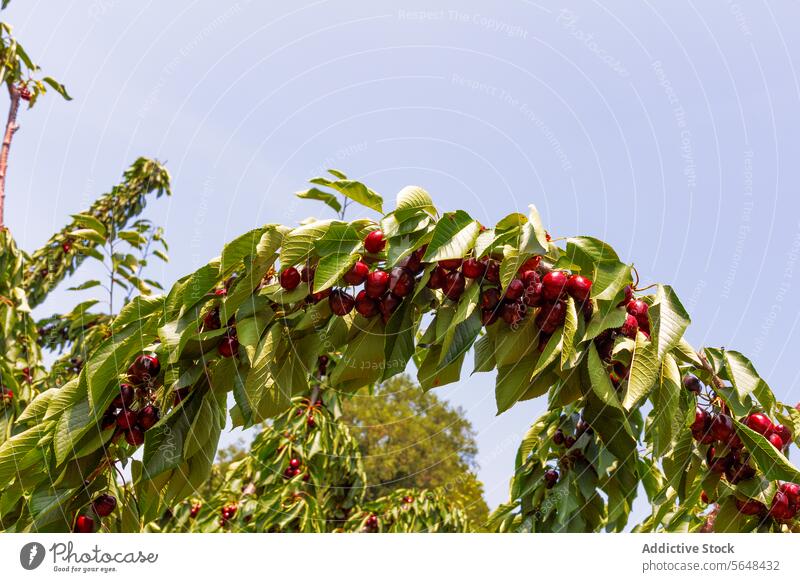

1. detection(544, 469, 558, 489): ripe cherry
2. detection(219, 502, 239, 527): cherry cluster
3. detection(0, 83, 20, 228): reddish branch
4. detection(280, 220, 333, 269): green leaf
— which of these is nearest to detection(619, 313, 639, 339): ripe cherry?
detection(280, 220, 333, 269): green leaf

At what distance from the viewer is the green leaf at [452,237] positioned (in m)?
1.52

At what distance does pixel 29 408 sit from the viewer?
2006 mm

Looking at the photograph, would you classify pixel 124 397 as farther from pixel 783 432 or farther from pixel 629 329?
pixel 783 432

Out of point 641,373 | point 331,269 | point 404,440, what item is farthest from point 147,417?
point 404,440

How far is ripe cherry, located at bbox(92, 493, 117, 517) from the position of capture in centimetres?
185

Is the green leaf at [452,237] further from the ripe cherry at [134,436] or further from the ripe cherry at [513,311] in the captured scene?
the ripe cherry at [134,436]

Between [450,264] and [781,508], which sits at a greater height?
[450,264]

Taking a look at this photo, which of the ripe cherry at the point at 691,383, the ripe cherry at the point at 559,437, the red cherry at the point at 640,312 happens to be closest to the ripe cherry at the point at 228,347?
the red cherry at the point at 640,312

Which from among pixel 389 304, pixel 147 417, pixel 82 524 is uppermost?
pixel 389 304

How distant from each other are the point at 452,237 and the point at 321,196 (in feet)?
1.80

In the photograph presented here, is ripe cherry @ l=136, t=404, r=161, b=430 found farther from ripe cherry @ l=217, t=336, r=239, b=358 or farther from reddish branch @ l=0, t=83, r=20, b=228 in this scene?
reddish branch @ l=0, t=83, r=20, b=228

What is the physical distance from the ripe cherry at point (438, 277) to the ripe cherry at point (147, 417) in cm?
81

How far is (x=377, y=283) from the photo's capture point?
64.3 inches
